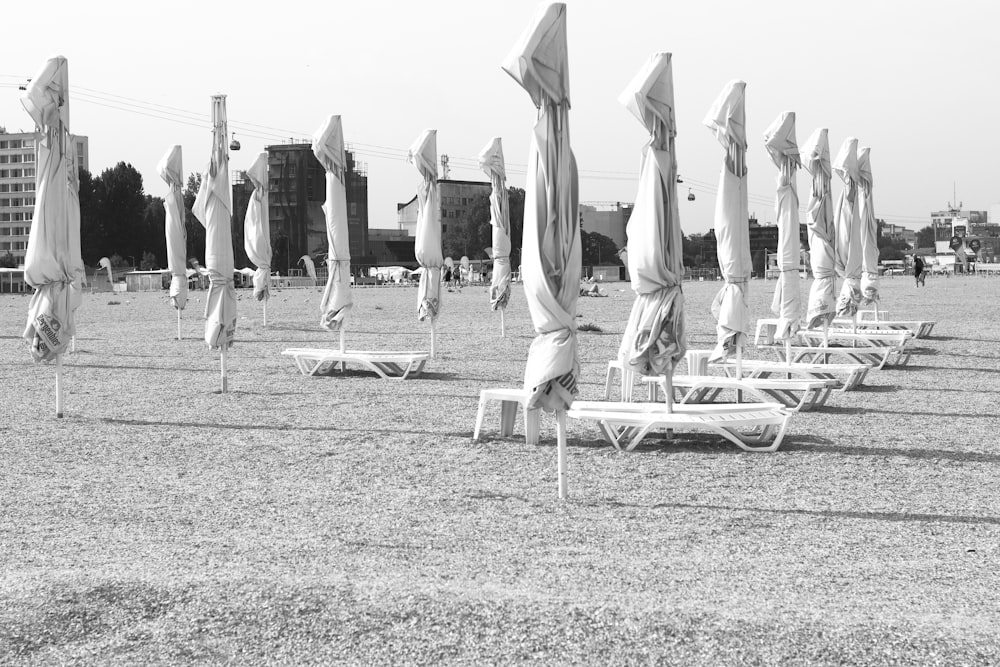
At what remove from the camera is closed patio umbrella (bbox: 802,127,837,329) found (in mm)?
14383

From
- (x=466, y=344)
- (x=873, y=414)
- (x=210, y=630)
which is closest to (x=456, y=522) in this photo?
(x=210, y=630)

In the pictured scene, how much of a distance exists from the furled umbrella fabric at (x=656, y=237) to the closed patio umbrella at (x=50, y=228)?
18.3 ft

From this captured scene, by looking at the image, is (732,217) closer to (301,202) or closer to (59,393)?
(59,393)

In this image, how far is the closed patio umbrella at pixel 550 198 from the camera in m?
6.32

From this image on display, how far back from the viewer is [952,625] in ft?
14.3

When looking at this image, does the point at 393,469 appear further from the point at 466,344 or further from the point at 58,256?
the point at 466,344

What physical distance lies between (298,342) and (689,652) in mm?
17609

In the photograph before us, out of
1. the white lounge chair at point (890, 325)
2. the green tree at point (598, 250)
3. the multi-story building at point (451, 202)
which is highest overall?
the multi-story building at point (451, 202)

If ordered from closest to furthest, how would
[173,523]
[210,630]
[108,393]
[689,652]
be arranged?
[689,652] < [210,630] < [173,523] < [108,393]

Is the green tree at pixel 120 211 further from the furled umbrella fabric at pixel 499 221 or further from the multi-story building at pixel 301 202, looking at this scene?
the furled umbrella fabric at pixel 499 221

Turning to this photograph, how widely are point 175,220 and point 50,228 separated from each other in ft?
35.6

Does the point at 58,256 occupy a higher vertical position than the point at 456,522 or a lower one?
higher

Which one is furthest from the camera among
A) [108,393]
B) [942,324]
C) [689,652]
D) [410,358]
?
[942,324]

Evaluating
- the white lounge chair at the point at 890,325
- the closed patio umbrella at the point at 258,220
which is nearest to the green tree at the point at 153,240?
the closed patio umbrella at the point at 258,220
